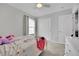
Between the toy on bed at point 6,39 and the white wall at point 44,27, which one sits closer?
the toy on bed at point 6,39

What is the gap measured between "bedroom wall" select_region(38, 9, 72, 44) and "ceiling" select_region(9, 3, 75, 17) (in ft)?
0.13

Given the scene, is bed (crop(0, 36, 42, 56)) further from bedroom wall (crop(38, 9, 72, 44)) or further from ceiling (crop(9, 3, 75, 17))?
ceiling (crop(9, 3, 75, 17))

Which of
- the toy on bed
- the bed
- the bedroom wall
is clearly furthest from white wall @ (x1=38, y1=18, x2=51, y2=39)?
the toy on bed

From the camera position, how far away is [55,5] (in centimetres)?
92

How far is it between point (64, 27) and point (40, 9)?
26 centimetres

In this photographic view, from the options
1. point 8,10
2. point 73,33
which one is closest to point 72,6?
point 73,33

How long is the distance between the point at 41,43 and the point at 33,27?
6.7 inches

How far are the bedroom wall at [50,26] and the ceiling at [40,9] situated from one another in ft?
0.13

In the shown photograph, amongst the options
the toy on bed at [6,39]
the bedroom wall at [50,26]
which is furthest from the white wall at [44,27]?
the toy on bed at [6,39]

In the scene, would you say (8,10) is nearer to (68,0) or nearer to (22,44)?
(22,44)

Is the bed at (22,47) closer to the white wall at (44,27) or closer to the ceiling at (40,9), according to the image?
the white wall at (44,27)

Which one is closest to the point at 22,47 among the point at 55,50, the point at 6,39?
the point at 6,39

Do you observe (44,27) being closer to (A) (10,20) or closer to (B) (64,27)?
(B) (64,27)

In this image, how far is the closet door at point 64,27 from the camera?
0.90 meters
